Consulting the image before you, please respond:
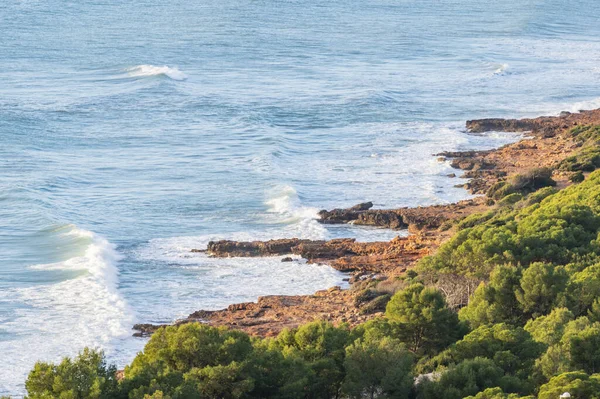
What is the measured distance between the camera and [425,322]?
815 inches

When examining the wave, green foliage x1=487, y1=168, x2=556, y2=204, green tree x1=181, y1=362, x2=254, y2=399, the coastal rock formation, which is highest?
green tree x1=181, y1=362, x2=254, y2=399

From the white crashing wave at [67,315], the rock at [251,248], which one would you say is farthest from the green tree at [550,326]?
the rock at [251,248]

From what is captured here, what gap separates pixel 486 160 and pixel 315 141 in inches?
428

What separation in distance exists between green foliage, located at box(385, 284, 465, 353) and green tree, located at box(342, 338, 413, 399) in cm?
262

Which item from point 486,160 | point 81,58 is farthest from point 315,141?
point 81,58

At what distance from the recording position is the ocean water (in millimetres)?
32750

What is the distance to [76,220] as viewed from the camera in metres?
40.5

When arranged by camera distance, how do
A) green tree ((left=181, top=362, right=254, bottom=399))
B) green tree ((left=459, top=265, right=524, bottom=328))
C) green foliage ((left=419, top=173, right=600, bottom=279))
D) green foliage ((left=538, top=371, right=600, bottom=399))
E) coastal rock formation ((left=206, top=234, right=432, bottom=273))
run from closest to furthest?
green foliage ((left=538, top=371, right=600, bottom=399)) → green tree ((left=181, top=362, right=254, bottom=399)) → green tree ((left=459, top=265, right=524, bottom=328)) → green foliage ((left=419, top=173, right=600, bottom=279)) → coastal rock formation ((left=206, top=234, right=432, bottom=273))

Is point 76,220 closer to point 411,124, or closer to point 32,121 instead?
point 32,121

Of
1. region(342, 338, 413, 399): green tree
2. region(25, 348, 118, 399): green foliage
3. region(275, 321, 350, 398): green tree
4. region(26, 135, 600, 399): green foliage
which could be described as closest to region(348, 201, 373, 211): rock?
region(26, 135, 600, 399): green foliage

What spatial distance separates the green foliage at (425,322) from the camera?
20.7 m

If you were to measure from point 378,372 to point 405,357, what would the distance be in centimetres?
54

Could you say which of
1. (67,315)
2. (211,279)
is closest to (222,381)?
(67,315)

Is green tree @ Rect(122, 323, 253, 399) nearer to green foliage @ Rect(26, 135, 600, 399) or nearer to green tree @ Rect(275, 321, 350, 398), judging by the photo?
green foliage @ Rect(26, 135, 600, 399)
